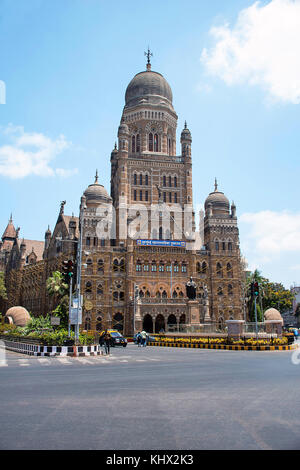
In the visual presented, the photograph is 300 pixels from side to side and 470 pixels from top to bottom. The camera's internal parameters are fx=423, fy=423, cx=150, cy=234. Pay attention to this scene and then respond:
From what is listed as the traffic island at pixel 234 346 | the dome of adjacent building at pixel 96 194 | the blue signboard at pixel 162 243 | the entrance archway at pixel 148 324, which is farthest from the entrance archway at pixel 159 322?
the traffic island at pixel 234 346

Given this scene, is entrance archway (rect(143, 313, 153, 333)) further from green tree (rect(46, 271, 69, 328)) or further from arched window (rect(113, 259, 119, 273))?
green tree (rect(46, 271, 69, 328))

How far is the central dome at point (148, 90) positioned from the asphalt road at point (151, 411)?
62267 mm

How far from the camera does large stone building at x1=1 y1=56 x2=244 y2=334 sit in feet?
192

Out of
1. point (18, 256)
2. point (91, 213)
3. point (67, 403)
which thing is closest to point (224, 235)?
point (91, 213)

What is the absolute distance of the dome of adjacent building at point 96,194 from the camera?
2480 inches

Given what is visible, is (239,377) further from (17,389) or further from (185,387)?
(17,389)

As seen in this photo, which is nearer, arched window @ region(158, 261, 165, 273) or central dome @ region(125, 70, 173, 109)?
arched window @ region(158, 261, 165, 273)

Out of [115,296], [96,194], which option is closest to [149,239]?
[115,296]

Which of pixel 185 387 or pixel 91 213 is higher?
pixel 91 213

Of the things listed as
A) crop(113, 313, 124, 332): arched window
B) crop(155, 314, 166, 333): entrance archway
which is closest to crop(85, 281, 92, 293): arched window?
crop(113, 313, 124, 332): arched window

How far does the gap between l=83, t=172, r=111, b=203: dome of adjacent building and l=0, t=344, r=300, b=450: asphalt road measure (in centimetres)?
4959

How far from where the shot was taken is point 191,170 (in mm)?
68625

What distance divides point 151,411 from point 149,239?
5224cm

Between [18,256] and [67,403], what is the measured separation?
244 feet
